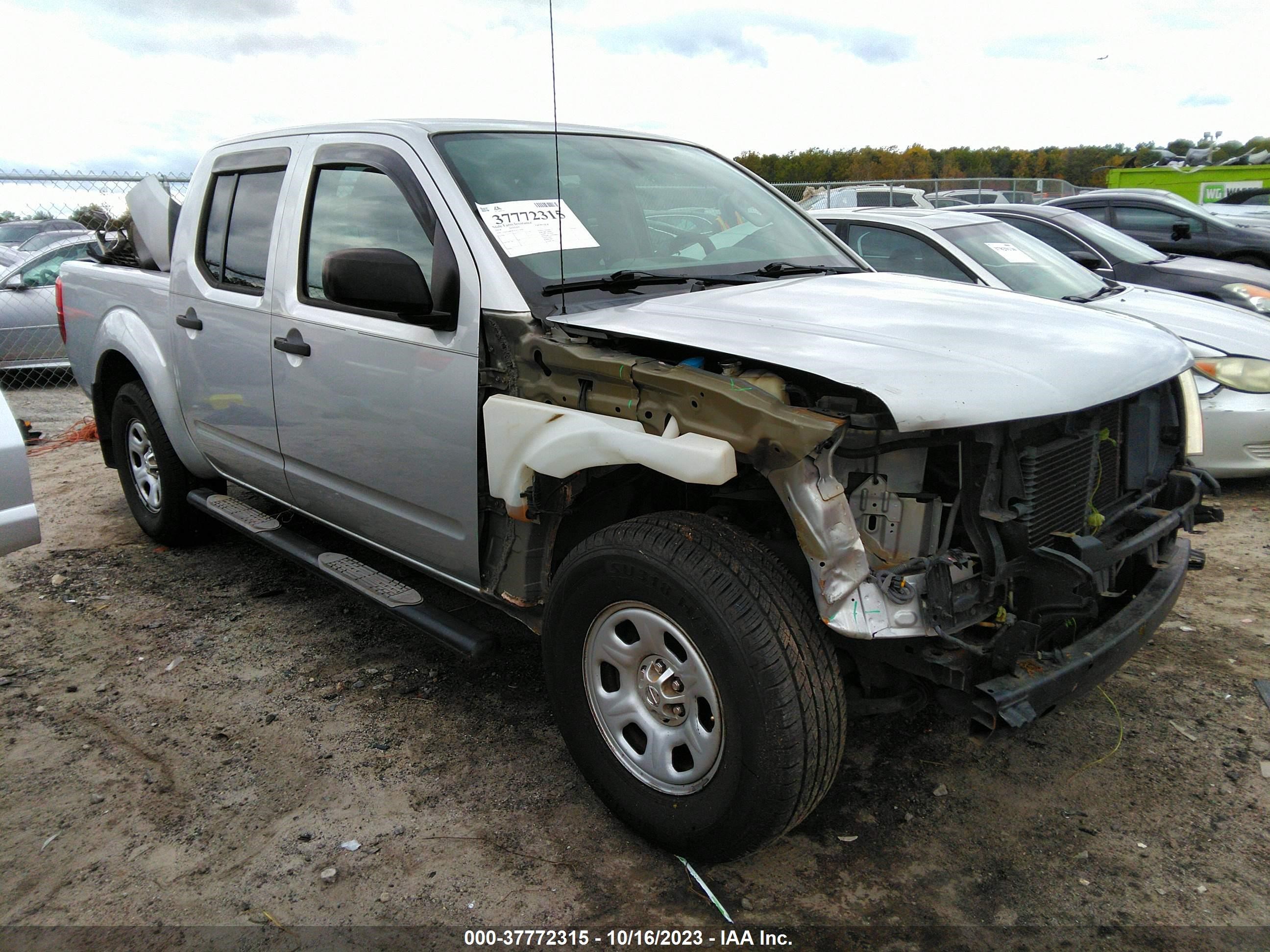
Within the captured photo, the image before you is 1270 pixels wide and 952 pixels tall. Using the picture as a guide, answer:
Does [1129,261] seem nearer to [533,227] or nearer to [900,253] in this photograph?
[900,253]

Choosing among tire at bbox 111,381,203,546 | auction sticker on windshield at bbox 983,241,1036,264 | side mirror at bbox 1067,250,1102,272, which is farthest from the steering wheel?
side mirror at bbox 1067,250,1102,272

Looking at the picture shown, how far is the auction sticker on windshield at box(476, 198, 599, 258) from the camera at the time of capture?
2.91 metres

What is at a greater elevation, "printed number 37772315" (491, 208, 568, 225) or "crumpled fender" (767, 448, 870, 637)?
"printed number 37772315" (491, 208, 568, 225)

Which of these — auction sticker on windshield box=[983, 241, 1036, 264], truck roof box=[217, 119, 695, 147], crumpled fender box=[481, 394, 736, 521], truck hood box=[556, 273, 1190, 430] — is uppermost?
truck roof box=[217, 119, 695, 147]

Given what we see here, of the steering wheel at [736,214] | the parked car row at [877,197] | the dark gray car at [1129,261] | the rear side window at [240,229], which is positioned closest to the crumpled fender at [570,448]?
the steering wheel at [736,214]

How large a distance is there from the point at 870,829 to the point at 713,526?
3.50 ft

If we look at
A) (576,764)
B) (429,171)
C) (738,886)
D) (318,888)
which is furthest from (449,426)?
(738,886)

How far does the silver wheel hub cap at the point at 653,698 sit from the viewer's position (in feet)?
7.80

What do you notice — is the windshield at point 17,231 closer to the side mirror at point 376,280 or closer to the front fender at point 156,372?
the front fender at point 156,372

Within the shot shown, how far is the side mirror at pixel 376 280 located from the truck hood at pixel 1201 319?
423cm

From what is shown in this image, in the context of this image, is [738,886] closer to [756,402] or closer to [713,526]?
[713,526]

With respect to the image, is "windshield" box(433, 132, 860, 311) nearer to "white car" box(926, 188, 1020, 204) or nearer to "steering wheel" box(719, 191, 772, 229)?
"steering wheel" box(719, 191, 772, 229)

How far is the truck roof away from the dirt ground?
6.11ft

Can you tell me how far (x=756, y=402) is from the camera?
2152 mm
